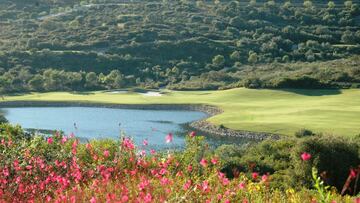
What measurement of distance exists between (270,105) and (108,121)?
17132 millimetres

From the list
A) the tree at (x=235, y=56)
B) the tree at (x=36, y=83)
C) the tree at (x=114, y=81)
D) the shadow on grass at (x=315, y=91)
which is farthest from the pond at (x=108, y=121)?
the tree at (x=235, y=56)

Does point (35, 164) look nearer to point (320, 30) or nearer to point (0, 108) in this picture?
point (0, 108)

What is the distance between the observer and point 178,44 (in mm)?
106500

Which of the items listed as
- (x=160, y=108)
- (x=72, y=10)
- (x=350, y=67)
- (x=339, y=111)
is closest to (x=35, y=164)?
(x=339, y=111)

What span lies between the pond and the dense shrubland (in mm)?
15169

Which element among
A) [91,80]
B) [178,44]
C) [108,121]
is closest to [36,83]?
[91,80]

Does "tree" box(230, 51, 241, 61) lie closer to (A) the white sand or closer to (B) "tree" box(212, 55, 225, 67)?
(B) "tree" box(212, 55, 225, 67)

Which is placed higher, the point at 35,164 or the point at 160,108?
the point at 35,164

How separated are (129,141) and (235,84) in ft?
226

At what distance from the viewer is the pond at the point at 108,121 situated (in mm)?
46031

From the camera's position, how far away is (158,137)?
4481cm

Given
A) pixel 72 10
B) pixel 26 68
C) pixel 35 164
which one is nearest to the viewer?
pixel 35 164

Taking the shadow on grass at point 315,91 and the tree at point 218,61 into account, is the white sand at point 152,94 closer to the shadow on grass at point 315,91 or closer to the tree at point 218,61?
the shadow on grass at point 315,91

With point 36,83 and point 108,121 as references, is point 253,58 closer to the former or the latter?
point 36,83
